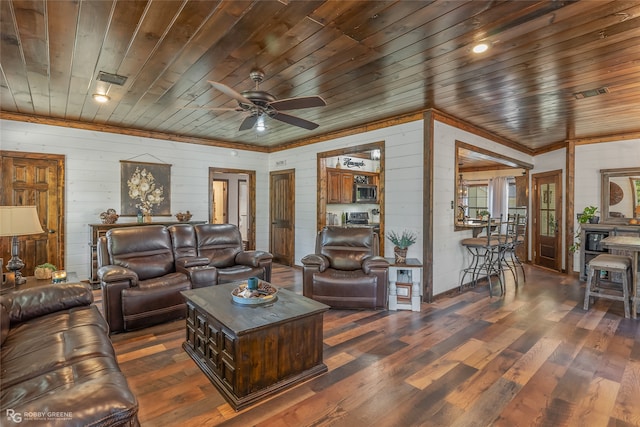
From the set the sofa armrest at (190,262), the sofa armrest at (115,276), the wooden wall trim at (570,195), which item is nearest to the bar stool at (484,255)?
the wooden wall trim at (570,195)

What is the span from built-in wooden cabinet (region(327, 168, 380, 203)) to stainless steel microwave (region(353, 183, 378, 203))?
11 cm

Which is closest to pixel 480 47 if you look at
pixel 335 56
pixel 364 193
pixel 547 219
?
pixel 335 56

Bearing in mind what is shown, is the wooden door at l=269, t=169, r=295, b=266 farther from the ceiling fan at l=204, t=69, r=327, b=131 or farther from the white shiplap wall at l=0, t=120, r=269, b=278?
the ceiling fan at l=204, t=69, r=327, b=131

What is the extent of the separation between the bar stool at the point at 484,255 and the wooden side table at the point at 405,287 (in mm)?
1303

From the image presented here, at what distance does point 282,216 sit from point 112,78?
168 inches

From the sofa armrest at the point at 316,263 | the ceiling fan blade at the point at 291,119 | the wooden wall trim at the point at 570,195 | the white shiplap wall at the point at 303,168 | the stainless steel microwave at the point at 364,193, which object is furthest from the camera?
the stainless steel microwave at the point at 364,193

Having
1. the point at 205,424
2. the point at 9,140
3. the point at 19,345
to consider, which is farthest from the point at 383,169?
the point at 9,140

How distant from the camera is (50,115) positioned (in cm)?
482

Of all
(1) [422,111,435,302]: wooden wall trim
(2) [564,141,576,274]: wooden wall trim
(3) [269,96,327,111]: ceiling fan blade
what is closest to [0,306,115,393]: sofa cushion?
(3) [269,96,327,111]: ceiling fan blade

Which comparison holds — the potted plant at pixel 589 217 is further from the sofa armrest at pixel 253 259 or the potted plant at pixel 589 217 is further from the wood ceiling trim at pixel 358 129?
the sofa armrest at pixel 253 259

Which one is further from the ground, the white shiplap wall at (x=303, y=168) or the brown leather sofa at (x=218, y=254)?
the white shiplap wall at (x=303, y=168)

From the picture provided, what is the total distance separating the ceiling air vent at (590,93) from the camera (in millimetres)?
3504

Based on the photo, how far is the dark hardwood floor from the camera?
78.2 inches

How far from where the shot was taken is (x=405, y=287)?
4.00m
